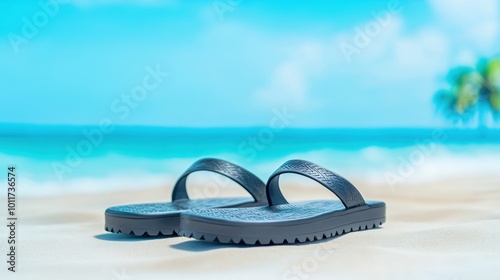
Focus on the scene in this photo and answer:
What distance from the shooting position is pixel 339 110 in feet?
17.7

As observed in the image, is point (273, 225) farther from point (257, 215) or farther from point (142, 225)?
point (142, 225)

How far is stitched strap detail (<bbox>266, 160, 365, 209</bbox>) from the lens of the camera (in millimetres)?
1703

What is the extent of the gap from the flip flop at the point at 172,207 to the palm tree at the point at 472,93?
3600mm

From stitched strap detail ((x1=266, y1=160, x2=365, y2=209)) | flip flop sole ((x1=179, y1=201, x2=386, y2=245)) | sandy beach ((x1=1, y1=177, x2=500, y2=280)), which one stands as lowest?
sandy beach ((x1=1, y1=177, x2=500, y2=280))

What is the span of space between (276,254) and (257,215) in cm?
19

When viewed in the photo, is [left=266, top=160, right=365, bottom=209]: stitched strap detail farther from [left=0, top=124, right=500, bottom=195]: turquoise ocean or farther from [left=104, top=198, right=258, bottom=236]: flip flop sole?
[left=0, top=124, right=500, bottom=195]: turquoise ocean

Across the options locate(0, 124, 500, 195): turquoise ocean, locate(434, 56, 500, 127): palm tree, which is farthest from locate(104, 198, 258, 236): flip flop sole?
locate(434, 56, 500, 127): palm tree

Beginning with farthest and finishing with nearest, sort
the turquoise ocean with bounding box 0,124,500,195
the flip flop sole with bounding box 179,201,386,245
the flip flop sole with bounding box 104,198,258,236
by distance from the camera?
the turquoise ocean with bounding box 0,124,500,195
the flip flop sole with bounding box 104,198,258,236
the flip flop sole with bounding box 179,201,386,245

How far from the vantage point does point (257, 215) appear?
5.38 ft

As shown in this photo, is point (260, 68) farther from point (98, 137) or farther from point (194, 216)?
point (194, 216)

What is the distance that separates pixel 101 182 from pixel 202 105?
5.20 feet

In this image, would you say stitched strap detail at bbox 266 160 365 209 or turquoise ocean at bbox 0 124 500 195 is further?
turquoise ocean at bbox 0 124 500 195

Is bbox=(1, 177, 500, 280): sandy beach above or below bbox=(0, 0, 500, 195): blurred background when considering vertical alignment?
below


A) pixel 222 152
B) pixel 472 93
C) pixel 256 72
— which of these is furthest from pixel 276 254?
pixel 472 93
